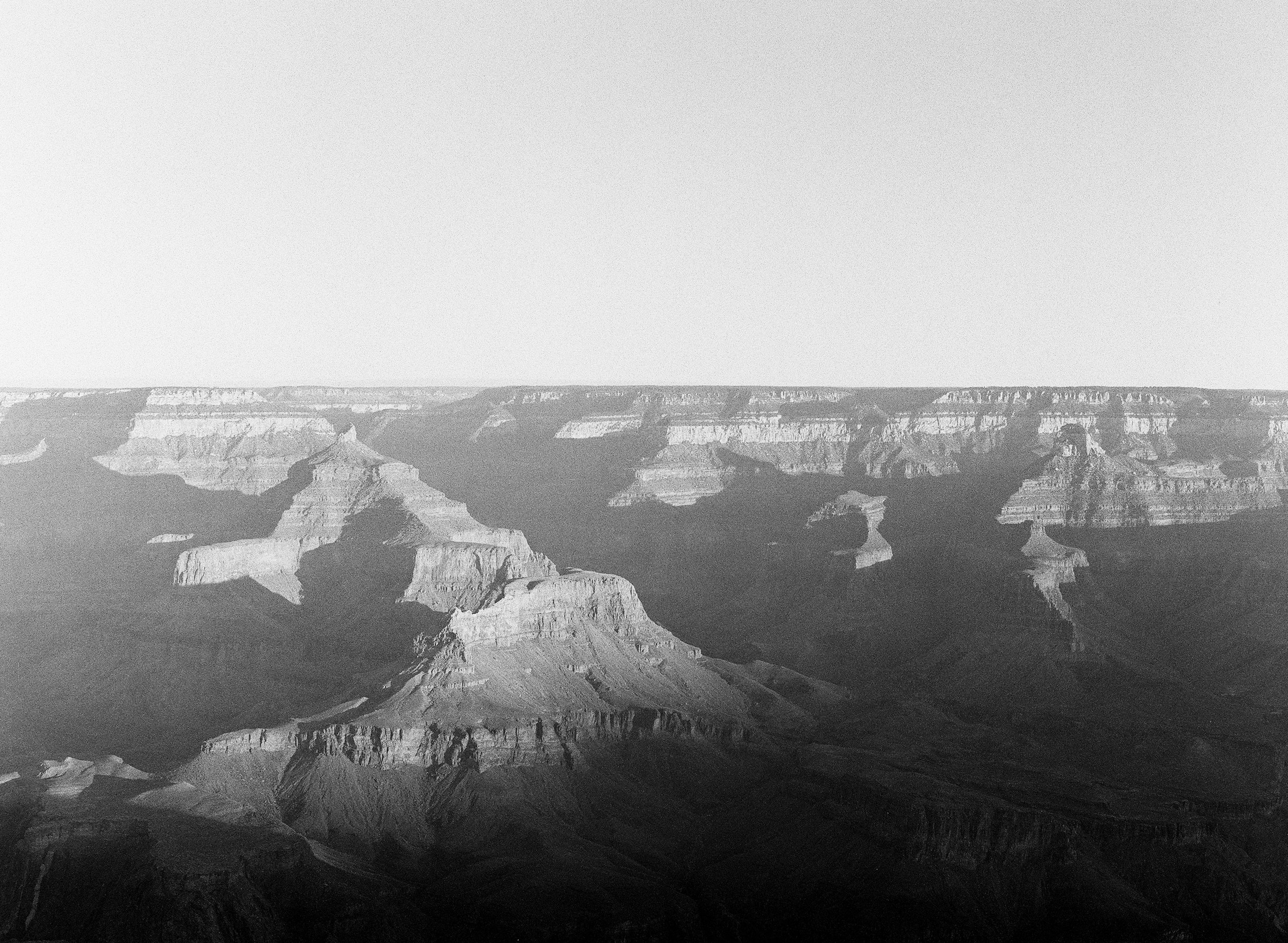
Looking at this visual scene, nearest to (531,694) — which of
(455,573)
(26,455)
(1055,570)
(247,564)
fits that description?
(455,573)

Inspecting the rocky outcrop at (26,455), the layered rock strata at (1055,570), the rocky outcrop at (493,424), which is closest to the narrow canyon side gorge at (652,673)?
the rocky outcrop at (26,455)

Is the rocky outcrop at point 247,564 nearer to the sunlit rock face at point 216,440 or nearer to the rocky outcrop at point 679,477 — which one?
the sunlit rock face at point 216,440

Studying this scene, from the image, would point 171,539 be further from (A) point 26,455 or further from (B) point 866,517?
(B) point 866,517

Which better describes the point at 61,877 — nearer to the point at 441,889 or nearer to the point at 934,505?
the point at 441,889

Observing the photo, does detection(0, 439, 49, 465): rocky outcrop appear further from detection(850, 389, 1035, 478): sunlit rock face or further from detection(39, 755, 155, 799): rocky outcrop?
detection(39, 755, 155, 799): rocky outcrop

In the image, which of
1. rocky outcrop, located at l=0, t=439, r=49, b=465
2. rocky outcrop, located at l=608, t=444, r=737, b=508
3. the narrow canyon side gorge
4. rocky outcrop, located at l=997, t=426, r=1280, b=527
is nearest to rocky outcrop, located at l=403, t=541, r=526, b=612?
the narrow canyon side gorge

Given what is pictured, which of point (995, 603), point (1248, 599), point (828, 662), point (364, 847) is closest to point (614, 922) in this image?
point (364, 847)
